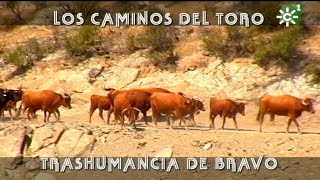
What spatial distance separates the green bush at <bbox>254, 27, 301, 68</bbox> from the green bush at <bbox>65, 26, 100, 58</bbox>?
8.38 meters

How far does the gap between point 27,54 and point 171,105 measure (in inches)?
506

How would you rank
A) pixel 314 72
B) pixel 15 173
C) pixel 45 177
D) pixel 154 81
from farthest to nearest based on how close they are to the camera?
pixel 154 81 < pixel 314 72 < pixel 15 173 < pixel 45 177

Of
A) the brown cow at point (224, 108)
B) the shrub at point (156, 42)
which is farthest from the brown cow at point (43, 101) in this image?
the shrub at point (156, 42)

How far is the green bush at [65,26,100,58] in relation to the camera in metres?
29.1

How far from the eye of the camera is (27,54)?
1156 inches

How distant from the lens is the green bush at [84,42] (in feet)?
95.5

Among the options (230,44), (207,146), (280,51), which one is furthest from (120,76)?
(207,146)

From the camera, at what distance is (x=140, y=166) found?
621 inches

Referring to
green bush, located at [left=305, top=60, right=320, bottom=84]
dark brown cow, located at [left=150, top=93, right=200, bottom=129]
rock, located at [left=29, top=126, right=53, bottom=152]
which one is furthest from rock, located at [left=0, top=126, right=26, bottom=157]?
green bush, located at [left=305, top=60, right=320, bottom=84]

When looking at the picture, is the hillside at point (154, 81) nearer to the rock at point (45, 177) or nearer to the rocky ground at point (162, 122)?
the rocky ground at point (162, 122)

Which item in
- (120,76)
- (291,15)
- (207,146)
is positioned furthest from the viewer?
(291,15)

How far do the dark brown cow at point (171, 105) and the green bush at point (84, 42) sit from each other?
35.5 ft

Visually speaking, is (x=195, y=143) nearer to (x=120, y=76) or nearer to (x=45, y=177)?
(x=45, y=177)

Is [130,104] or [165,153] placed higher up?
[130,104]
